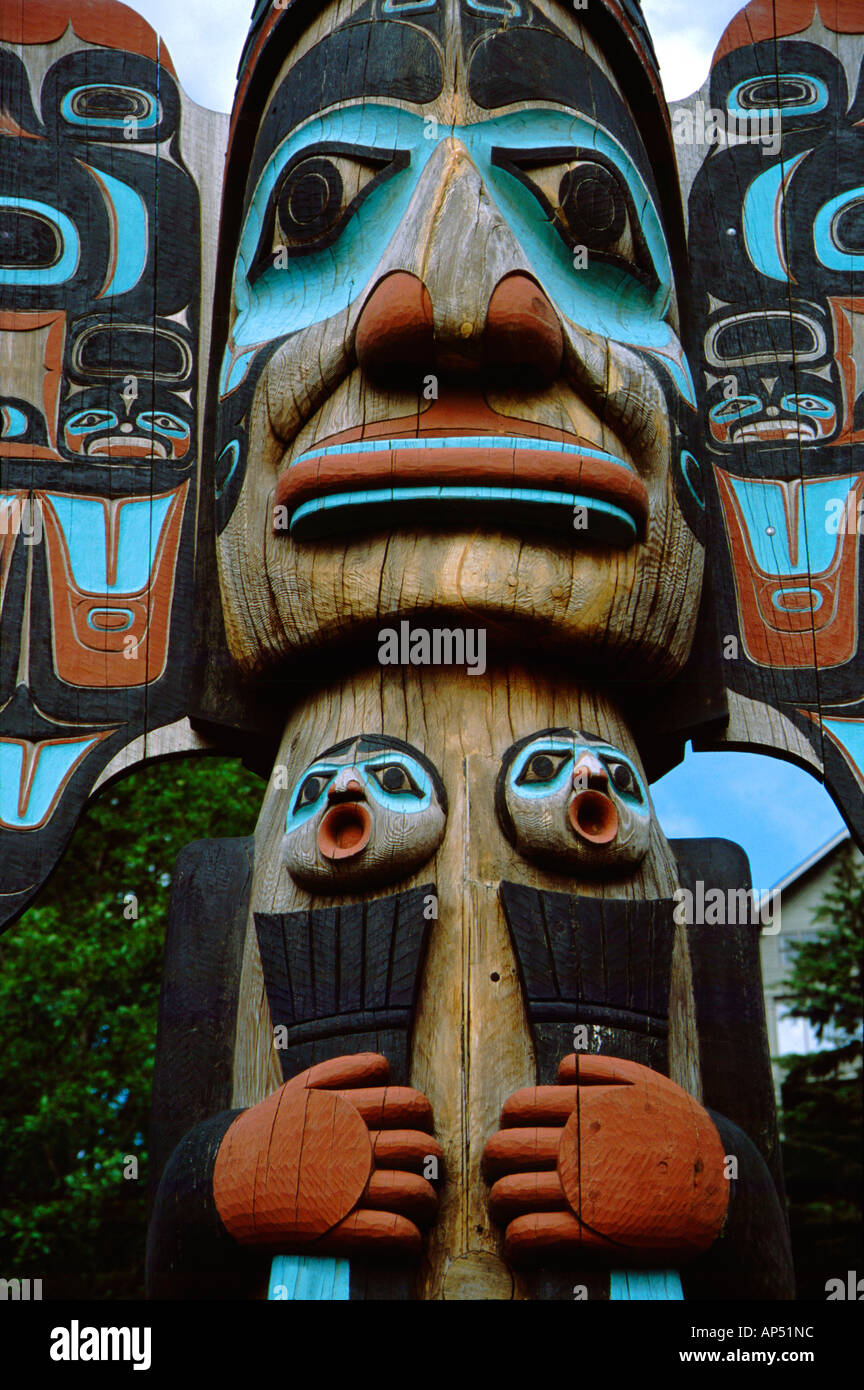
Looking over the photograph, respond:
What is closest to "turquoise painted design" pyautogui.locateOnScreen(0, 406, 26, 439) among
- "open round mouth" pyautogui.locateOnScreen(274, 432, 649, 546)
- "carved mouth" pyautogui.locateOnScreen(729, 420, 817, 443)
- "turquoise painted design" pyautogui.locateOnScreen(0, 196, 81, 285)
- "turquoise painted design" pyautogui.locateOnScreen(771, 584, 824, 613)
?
"turquoise painted design" pyautogui.locateOnScreen(0, 196, 81, 285)

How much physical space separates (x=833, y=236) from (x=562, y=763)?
2328 mm

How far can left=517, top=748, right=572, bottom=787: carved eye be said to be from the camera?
3.92 m

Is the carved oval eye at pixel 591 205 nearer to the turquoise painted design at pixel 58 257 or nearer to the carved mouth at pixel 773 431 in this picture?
the carved mouth at pixel 773 431

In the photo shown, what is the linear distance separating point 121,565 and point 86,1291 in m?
6.04

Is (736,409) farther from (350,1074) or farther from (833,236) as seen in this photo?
(350,1074)

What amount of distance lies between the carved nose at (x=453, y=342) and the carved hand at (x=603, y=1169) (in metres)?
1.80

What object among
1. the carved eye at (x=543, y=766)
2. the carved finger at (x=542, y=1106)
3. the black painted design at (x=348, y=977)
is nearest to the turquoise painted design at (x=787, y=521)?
the carved eye at (x=543, y=766)

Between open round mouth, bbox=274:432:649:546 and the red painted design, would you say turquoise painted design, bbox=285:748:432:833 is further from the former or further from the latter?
the red painted design

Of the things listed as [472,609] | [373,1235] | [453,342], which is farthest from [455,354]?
[373,1235]

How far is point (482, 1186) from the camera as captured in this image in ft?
11.3

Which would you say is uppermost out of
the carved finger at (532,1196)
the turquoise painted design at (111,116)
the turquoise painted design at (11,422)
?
the turquoise painted design at (111,116)

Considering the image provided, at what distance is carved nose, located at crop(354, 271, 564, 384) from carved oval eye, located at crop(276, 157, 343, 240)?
48cm

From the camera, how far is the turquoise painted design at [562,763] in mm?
3898

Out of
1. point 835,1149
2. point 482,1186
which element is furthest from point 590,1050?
point 835,1149
